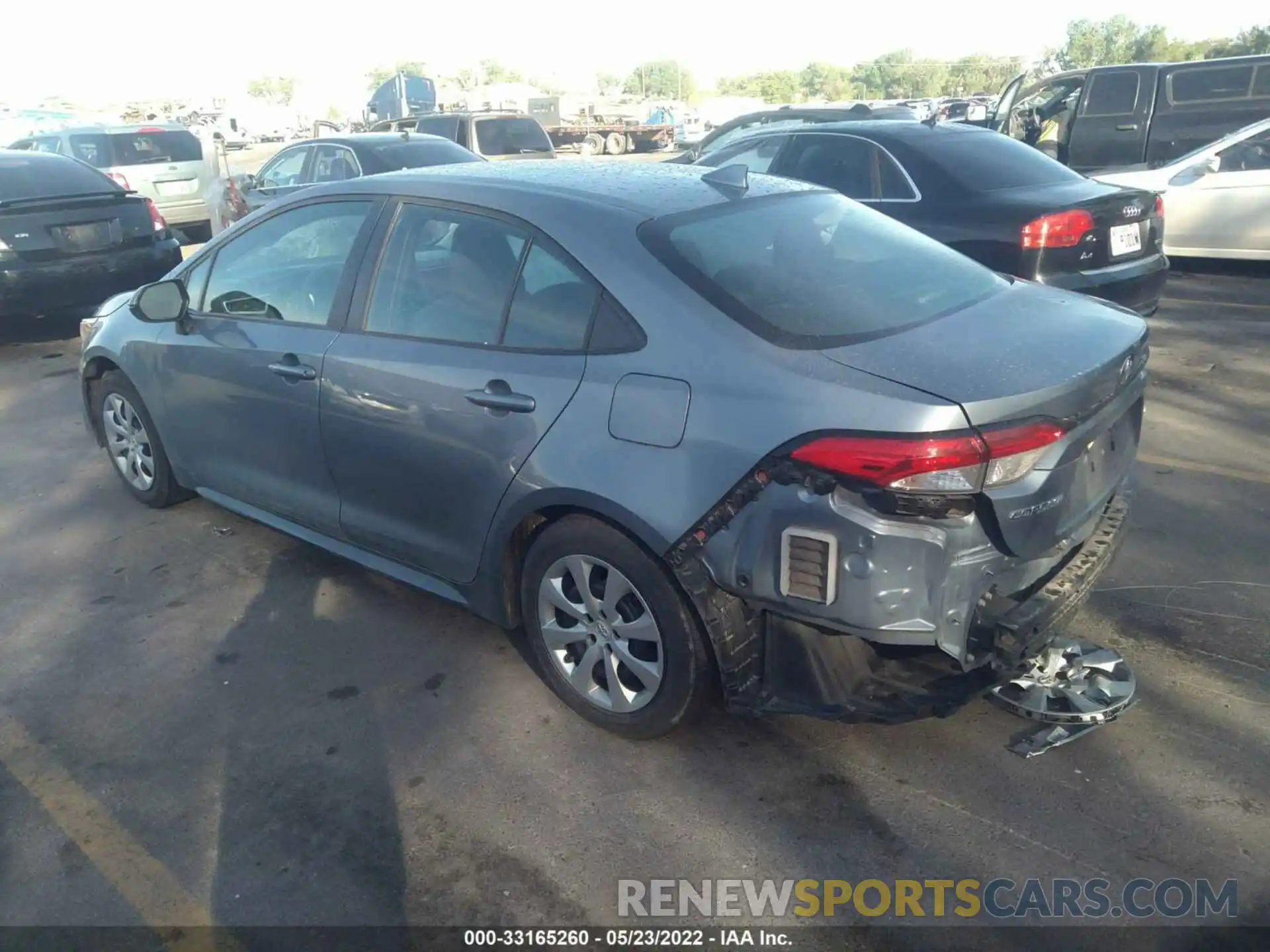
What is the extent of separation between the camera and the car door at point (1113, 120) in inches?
453

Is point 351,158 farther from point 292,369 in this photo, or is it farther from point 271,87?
point 271,87

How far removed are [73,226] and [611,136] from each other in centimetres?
3013

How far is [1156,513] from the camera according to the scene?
475cm

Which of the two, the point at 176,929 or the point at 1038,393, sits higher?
the point at 1038,393

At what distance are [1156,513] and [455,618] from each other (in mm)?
3177

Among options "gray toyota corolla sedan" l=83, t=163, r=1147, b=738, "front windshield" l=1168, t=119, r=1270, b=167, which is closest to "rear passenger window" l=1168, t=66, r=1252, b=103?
"front windshield" l=1168, t=119, r=1270, b=167

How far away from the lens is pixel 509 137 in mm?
14031

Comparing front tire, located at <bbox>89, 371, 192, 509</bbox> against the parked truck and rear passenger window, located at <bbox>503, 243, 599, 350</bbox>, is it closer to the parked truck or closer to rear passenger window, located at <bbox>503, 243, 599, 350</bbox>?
rear passenger window, located at <bbox>503, 243, 599, 350</bbox>

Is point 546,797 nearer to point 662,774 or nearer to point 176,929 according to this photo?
point 662,774

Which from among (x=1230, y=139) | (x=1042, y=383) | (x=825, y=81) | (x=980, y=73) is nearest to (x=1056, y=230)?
(x=1042, y=383)

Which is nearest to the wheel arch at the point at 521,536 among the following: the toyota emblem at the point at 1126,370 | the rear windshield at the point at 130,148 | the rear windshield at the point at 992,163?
the toyota emblem at the point at 1126,370

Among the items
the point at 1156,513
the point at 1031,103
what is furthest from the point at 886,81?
the point at 1156,513

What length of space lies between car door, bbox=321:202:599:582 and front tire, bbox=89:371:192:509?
1.60 meters

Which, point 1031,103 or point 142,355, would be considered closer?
point 142,355
